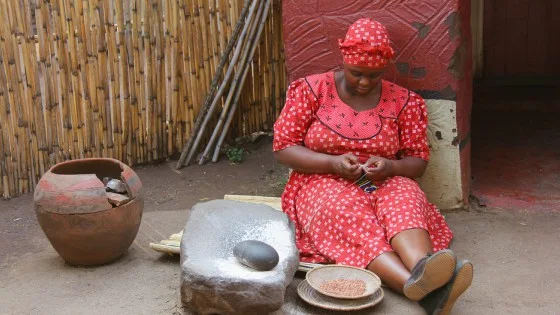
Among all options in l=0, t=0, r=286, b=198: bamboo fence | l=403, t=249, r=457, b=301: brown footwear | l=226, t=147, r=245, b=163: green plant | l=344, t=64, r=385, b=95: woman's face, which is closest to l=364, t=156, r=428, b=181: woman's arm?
l=344, t=64, r=385, b=95: woman's face

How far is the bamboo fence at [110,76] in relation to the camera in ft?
15.8

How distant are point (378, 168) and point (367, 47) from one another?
0.57 metres

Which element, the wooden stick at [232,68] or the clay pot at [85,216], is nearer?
the clay pot at [85,216]

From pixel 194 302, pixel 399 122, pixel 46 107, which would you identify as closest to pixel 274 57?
pixel 46 107

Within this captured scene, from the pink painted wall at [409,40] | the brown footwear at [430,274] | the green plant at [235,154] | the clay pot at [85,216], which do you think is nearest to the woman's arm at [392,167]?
the pink painted wall at [409,40]

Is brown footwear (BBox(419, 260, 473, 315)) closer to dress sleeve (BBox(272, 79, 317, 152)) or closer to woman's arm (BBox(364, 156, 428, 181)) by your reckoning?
woman's arm (BBox(364, 156, 428, 181))

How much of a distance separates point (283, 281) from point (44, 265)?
1.48m

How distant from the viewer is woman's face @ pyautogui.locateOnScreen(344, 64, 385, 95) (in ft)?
12.3

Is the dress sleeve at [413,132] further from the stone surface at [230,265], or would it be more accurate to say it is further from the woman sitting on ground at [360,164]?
the stone surface at [230,265]

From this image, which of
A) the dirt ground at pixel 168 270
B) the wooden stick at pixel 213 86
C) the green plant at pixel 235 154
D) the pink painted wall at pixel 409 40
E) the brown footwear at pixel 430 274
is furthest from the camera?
the green plant at pixel 235 154

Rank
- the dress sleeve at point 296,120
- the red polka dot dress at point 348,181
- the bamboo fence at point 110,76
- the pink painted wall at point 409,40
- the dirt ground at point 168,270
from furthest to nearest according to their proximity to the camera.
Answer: the bamboo fence at point 110,76 < the pink painted wall at point 409,40 < the dress sleeve at point 296,120 < the red polka dot dress at point 348,181 < the dirt ground at point 168,270

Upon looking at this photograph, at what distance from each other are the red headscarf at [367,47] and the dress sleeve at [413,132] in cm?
30

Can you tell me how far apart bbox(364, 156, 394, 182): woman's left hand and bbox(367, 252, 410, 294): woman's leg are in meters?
0.47

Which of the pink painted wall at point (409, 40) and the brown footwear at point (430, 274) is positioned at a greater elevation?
the pink painted wall at point (409, 40)
